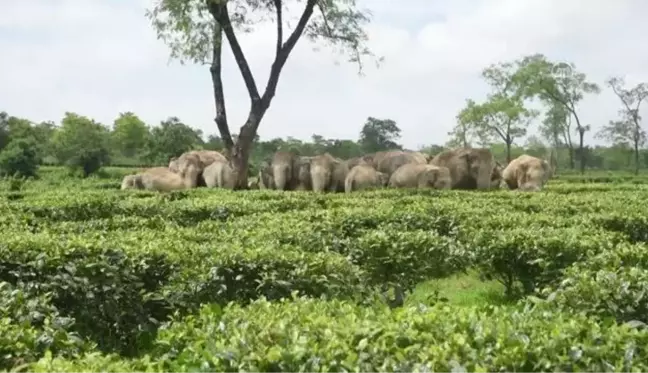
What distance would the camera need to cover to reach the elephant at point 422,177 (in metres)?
22.0

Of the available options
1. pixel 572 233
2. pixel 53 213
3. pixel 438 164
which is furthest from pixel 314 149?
pixel 572 233

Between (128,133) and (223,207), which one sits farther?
(128,133)

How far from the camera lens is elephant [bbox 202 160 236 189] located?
76.6 ft

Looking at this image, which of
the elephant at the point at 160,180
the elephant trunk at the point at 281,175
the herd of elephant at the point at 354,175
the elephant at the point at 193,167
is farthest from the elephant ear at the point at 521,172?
the elephant at the point at 160,180

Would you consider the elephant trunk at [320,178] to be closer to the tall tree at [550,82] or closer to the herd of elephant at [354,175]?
the herd of elephant at [354,175]

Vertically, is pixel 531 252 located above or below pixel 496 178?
below

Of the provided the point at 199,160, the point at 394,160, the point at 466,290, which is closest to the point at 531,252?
the point at 466,290

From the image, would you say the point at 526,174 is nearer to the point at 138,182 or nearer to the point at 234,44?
the point at 234,44

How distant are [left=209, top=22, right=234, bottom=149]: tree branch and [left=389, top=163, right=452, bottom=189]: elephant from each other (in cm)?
495

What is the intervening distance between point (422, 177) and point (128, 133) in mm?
36044

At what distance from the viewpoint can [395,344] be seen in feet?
10.00

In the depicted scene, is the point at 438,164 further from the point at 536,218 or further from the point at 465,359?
the point at 465,359

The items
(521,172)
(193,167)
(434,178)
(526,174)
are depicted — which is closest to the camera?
(434,178)

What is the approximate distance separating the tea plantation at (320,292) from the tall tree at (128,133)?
42.1m
